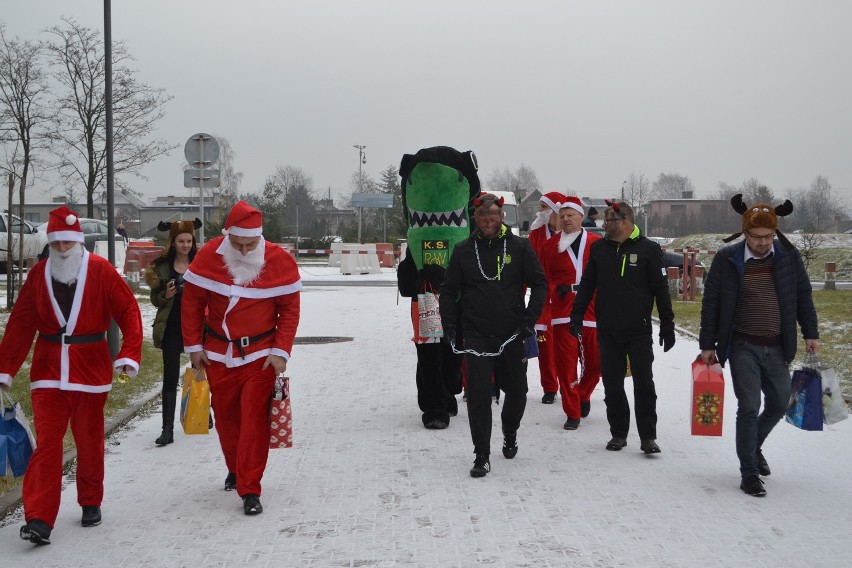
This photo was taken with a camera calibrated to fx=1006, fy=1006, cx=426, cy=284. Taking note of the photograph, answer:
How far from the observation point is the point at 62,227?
5.61m

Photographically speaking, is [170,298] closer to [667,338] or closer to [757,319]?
[667,338]

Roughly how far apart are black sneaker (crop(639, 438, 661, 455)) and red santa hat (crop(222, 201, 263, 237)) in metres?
3.24

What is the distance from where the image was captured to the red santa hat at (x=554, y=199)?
9047 mm

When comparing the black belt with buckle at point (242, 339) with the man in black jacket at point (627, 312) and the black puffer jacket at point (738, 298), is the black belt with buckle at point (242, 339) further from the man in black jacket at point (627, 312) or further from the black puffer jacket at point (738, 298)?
the black puffer jacket at point (738, 298)

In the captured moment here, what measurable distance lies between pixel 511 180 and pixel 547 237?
381 ft

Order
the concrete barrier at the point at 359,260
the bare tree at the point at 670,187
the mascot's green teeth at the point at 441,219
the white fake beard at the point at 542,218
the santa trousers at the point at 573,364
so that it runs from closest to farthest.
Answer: the santa trousers at the point at 573,364, the mascot's green teeth at the point at 441,219, the white fake beard at the point at 542,218, the concrete barrier at the point at 359,260, the bare tree at the point at 670,187

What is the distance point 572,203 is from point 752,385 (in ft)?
9.58

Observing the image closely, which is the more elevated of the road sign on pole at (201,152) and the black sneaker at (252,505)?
the road sign on pole at (201,152)

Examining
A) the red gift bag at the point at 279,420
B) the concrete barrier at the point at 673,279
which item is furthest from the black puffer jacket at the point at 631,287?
the concrete barrier at the point at 673,279

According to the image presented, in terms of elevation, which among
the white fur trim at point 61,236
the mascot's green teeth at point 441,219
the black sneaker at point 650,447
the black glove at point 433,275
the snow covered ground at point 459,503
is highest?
the mascot's green teeth at point 441,219

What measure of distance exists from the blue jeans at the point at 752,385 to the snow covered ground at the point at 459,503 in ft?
0.91

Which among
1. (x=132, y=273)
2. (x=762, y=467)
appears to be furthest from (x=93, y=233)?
(x=762, y=467)

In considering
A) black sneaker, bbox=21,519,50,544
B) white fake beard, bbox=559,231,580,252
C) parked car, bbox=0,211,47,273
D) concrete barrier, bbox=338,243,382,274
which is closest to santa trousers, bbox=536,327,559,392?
white fake beard, bbox=559,231,580,252

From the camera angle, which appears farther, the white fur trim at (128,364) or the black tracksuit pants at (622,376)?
the black tracksuit pants at (622,376)
